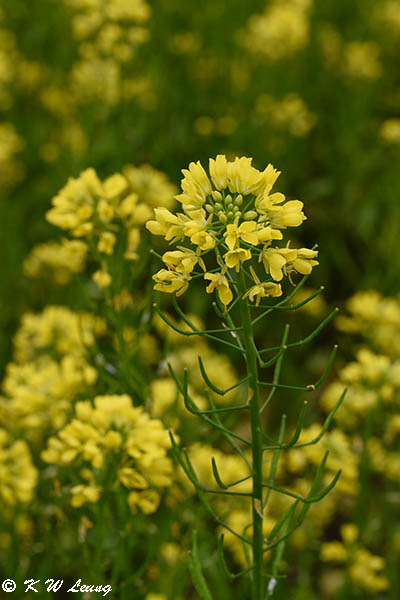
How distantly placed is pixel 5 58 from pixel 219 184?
3972mm

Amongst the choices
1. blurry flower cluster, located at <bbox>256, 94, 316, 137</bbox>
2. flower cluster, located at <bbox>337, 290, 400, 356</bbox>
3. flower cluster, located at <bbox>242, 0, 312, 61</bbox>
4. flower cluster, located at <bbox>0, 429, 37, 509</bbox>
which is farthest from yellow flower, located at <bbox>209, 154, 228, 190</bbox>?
flower cluster, located at <bbox>242, 0, 312, 61</bbox>

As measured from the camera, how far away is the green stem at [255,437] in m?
1.33

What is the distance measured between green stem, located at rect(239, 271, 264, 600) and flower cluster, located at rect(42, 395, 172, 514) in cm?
37

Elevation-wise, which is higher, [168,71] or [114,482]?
[168,71]

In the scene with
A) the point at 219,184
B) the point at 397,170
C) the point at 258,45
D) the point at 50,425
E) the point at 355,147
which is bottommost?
the point at 219,184

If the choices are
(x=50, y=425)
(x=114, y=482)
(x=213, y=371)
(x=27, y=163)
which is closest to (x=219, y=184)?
(x=114, y=482)

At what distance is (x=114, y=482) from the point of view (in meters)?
1.84

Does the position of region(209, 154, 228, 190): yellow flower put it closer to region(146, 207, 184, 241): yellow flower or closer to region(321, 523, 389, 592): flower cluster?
region(146, 207, 184, 241): yellow flower

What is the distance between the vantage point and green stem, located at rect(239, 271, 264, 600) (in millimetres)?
1333

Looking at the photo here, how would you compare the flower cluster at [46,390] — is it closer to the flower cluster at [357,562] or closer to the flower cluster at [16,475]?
the flower cluster at [16,475]

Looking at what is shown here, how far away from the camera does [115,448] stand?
178cm

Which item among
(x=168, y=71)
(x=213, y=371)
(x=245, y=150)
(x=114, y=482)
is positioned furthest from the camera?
(x=168, y=71)

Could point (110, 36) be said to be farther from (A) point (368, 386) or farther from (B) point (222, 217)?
(B) point (222, 217)

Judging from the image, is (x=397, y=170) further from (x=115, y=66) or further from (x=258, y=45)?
(x=115, y=66)
